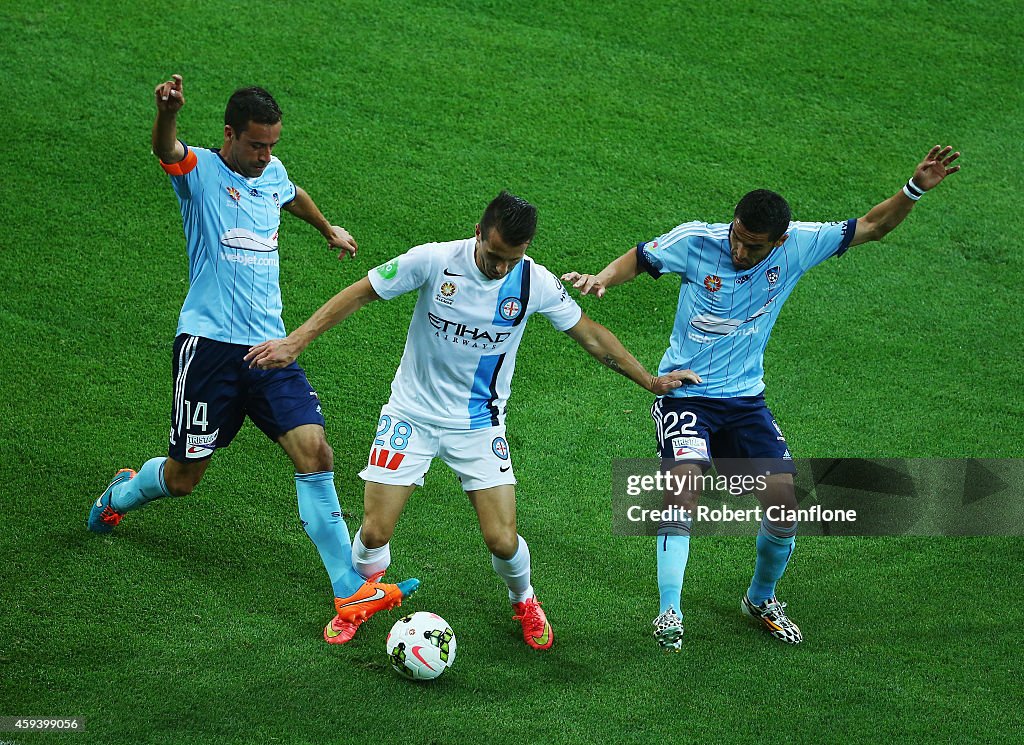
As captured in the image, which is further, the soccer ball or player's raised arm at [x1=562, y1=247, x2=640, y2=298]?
player's raised arm at [x1=562, y1=247, x2=640, y2=298]

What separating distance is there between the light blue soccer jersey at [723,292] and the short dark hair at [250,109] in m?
1.83

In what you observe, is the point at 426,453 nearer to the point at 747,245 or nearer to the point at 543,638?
the point at 543,638

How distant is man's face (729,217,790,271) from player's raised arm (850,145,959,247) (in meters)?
0.50

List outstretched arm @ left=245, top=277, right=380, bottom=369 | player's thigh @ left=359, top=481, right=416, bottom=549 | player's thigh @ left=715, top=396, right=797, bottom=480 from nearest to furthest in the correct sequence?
outstretched arm @ left=245, top=277, right=380, bottom=369 → player's thigh @ left=359, top=481, right=416, bottom=549 → player's thigh @ left=715, top=396, right=797, bottom=480

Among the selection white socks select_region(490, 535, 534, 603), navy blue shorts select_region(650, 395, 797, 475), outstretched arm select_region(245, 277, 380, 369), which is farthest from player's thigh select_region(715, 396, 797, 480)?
outstretched arm select_region(245, 277, 380, 369)

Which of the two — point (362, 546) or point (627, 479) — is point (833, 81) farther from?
point (362, 546)

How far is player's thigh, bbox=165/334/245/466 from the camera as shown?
211 inches

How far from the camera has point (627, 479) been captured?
22.1 ft

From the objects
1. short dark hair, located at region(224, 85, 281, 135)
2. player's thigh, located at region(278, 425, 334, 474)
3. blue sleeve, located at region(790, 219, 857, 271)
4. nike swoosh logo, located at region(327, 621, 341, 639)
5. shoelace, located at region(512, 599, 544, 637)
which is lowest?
nike swoosh logo, located at region(327, 621, 341, 639)

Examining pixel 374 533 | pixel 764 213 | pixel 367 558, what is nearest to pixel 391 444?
pixel 374 533

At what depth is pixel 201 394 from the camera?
5363 millimetres

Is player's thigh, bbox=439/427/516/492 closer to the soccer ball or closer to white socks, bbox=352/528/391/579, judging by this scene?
white socks, bbox=352/528/391/579

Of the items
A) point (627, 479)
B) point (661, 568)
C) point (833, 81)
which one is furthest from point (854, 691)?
point (833, 81)

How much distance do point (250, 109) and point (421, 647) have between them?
252cm
